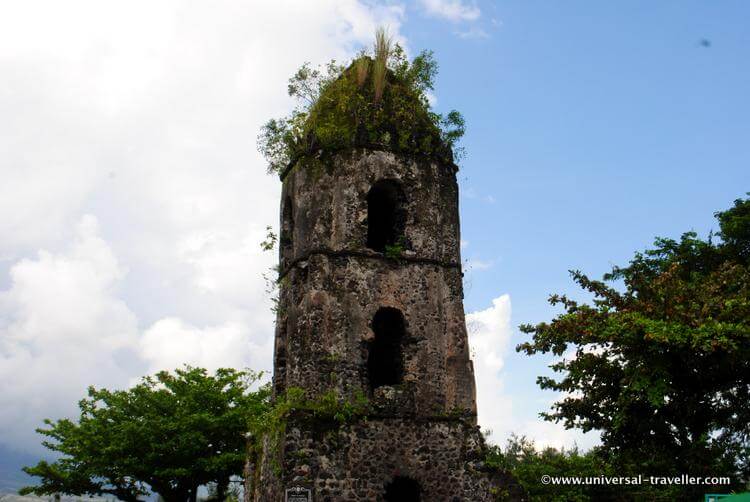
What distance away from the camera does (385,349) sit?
1351 centimetres

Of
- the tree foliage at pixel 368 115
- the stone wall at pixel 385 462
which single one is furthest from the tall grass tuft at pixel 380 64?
the stone wall at pixel 385 462

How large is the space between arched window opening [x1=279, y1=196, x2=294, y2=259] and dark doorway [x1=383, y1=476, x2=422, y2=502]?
484cm

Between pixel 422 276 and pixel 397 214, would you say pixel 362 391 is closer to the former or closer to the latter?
pixel 422 276

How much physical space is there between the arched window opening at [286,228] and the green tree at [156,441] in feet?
23.5

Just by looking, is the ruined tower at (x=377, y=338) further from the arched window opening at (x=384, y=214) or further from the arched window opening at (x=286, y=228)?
the arched window opening at (x=286, y=228)

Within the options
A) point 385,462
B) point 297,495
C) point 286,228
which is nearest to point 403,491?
point 385,462

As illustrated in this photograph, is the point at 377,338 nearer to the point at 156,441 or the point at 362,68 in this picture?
the point at 362,68

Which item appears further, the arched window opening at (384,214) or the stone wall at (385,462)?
the arched window opening at (384,214)

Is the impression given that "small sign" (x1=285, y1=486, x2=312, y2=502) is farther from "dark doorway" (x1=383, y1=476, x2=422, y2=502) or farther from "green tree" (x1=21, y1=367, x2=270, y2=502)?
"green tree" (x1=21, y1=367, x2=270, y2=502)

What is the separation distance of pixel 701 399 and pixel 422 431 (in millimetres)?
5101

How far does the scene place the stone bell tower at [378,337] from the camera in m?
11.8

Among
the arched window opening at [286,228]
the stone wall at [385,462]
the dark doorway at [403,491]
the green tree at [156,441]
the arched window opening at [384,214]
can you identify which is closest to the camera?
the stone wall at [385,462]

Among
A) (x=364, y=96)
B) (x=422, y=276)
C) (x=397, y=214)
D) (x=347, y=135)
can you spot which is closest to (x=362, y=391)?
(x=422, y=276)

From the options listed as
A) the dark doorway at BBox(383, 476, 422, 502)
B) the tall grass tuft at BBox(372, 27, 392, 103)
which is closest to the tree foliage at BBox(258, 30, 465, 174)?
the tall grass tuft at BBox(372, 27, 392, 103)
